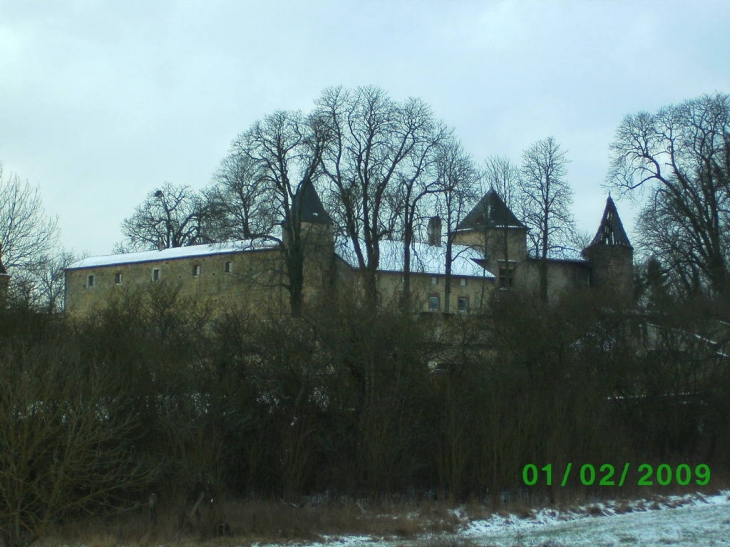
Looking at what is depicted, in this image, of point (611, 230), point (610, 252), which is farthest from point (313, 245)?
point (611, 230)

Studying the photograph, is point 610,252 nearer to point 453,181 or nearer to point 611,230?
point 611,230

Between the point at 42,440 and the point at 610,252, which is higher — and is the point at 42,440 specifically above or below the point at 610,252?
below

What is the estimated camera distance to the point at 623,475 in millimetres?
20859

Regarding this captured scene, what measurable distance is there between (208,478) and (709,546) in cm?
861

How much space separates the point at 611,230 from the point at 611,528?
185 feet

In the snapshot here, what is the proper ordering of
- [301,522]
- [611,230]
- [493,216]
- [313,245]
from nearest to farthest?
1. [301,522]
2. [313,245]
3. [493,216]
4. [611,230]

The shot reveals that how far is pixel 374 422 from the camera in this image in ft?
65.2

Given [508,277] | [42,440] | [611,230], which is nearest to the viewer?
[42,440]

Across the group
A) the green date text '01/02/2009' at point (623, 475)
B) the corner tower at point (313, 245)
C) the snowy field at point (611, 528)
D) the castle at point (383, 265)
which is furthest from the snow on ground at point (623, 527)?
the corner tower at point (313, 245)

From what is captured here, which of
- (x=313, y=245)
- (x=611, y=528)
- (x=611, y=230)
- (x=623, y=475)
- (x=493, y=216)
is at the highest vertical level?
(x=611, y=230)

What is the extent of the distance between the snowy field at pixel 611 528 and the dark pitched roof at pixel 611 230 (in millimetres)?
50426

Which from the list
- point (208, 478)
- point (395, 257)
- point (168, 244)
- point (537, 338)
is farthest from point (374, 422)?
point (168, 244)

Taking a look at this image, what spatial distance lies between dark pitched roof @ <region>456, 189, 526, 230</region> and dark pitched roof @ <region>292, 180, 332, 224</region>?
7276 millimetres

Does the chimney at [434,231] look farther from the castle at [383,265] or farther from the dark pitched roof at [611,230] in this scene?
the dark pitched roof at [611,230]
